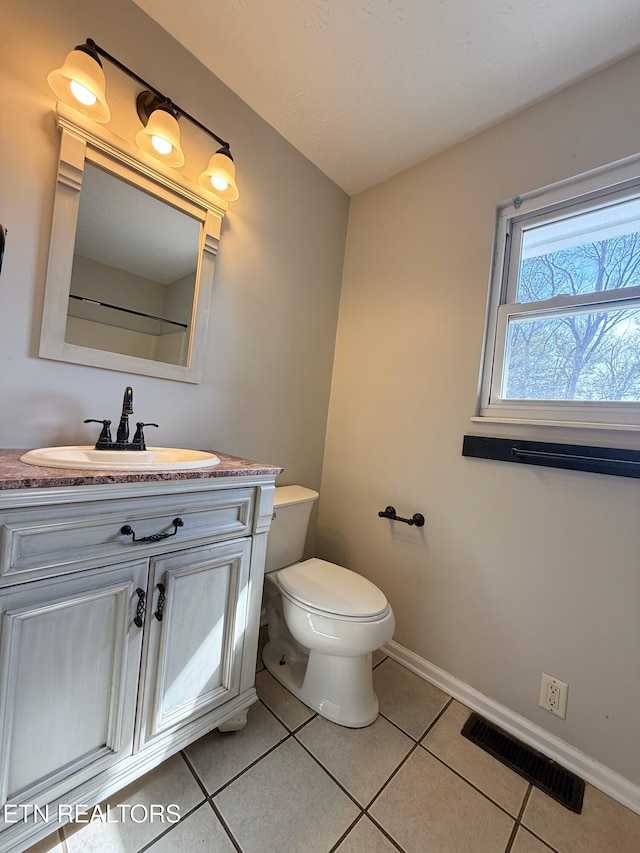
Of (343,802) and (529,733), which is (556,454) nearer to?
(529,733)

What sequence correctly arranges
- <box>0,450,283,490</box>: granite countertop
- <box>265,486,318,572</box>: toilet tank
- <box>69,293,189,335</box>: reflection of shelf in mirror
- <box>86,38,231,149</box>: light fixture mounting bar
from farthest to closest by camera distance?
1. <box>265,486,318,572</box>: toilet tank
2. <box>69,293,189,335</box>: reflection of shelf in mirror
3. <box>86,38,231,149</box>: light fixture mounting bar
4. <box>0,450,283,490</box>: granite countertop

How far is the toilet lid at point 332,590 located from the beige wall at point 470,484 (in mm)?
350

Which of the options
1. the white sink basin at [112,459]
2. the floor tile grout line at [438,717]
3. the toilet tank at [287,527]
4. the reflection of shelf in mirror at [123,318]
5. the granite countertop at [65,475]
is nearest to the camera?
the granite countertop at [65,475]

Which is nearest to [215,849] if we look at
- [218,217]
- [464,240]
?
[218,217]

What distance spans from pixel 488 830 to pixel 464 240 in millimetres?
2061

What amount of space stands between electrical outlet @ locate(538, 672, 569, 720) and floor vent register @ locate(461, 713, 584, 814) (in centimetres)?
16

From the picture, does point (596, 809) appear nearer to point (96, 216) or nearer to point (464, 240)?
point (464, 240)

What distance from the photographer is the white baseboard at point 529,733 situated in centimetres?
110

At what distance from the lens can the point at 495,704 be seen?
1.36 meters

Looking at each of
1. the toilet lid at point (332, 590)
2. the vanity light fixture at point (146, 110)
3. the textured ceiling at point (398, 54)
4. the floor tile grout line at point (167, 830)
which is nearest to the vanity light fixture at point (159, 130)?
the vanity light fixture at point (146, 110)

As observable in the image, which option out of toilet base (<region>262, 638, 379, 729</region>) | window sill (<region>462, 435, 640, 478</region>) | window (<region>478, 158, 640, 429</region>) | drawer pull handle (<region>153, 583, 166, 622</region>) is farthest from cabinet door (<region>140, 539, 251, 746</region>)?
window (<region>478, 158, 640, 429</region>)

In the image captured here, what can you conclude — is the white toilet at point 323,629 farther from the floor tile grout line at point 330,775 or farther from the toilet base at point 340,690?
the floor tile grout line at point 330,775

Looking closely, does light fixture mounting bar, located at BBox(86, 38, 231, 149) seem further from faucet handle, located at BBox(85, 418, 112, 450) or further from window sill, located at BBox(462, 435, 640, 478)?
window sill, located at BBox(462, 435, 640, 478)

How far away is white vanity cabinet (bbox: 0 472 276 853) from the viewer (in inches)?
29.9
